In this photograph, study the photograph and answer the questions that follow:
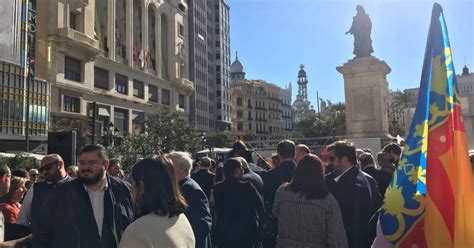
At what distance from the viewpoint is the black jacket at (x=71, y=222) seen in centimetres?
358

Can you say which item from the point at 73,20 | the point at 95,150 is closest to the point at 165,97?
the point at 73,20

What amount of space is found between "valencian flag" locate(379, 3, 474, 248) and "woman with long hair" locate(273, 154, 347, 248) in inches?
44.4

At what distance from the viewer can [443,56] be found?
8.68 ft

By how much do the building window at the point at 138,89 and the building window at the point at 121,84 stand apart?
186 cm

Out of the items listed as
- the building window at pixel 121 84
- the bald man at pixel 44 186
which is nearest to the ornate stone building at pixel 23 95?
the building window at pixel 121 84

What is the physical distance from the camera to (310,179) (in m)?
3.89

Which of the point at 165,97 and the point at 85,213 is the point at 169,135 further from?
the point at 85,213

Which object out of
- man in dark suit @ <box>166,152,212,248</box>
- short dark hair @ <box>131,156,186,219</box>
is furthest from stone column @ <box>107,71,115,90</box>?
short dark hair @ <box>131,156,186,219</box>

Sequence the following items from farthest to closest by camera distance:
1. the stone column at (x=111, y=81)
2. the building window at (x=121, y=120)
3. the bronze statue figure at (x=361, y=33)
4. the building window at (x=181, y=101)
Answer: the building window at (x=181, y=101) → the building window at (x=121, y=120) → the stone column at (x=111, y=81) → the bronze statue figure at (x=361, y=33)

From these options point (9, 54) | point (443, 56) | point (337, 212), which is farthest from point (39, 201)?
point (9, 54)

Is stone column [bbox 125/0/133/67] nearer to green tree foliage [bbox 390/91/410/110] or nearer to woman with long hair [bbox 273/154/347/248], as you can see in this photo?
green tree foliage [bbox 390/91/410/110]

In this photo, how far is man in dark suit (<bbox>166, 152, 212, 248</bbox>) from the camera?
450 cm

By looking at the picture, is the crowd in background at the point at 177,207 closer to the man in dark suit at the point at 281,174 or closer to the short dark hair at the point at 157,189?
the short dark hair at the point at 157,189

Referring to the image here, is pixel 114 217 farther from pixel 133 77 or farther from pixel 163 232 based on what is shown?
pixel 133 77
